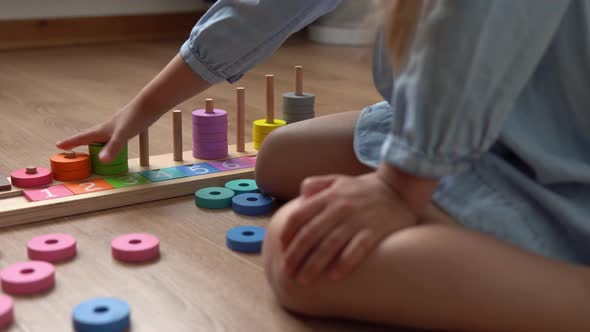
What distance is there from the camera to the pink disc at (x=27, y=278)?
2.39 ft

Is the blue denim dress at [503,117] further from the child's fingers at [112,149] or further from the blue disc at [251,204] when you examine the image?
the child's fingers at [112,149]

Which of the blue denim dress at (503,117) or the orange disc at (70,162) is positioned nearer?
the blue denim dress at (503,117)

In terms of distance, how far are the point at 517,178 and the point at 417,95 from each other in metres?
0.15

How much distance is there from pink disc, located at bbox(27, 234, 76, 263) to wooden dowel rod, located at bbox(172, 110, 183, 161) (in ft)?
1.05

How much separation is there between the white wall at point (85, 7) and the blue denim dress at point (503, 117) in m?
1.93

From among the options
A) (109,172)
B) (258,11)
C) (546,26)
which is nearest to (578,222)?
(546,26)

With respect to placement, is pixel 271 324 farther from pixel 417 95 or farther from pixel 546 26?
pixel 546 26

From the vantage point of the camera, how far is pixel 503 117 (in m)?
0.61

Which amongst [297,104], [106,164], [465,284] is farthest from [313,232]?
[297,104]

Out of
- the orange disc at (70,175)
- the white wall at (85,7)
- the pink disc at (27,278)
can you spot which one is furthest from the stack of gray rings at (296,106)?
the white wall at (85,7)

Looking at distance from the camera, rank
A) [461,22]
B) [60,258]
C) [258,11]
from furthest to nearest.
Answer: [258,11] → [60,258] → [461,22]

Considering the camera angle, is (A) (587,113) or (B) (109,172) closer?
(A) (587,113)

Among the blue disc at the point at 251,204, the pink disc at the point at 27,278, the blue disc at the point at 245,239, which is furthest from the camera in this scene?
the blue disc at the point at 251,204

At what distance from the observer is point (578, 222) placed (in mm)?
665
